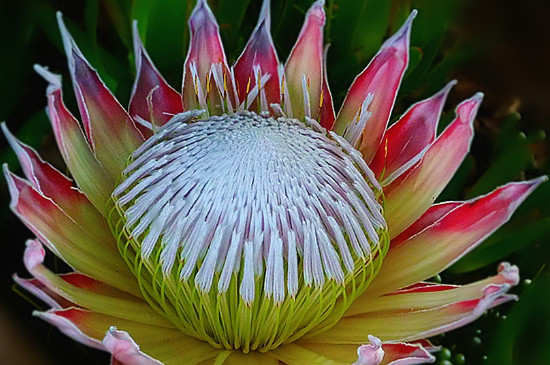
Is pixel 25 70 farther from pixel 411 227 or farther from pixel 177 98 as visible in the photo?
pixel 411 227

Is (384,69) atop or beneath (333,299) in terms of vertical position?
atop

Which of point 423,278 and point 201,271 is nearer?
point 201,271

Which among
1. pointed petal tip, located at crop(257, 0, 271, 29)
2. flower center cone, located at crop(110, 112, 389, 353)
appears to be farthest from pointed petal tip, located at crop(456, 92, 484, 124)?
pointed petal tip, located at crop(257, 0, 271, 29)

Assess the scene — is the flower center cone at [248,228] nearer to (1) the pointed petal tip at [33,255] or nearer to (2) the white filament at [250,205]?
(2) the white filament at [250,205]

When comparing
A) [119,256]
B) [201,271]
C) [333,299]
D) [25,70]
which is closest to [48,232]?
[119,256]

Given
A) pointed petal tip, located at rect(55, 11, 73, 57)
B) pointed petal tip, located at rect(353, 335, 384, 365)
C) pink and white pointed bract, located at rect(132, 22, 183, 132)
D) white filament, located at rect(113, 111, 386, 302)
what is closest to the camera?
pointed petal tip, located at rect(353, 335, 384, 365)

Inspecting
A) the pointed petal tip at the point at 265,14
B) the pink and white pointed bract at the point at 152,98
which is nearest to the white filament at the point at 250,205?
the pink and white pointed bract at the point at 152,98

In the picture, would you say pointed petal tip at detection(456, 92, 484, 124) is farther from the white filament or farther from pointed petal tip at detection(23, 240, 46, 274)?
pointed petal tip at detection(23, 240, 46, 274)
